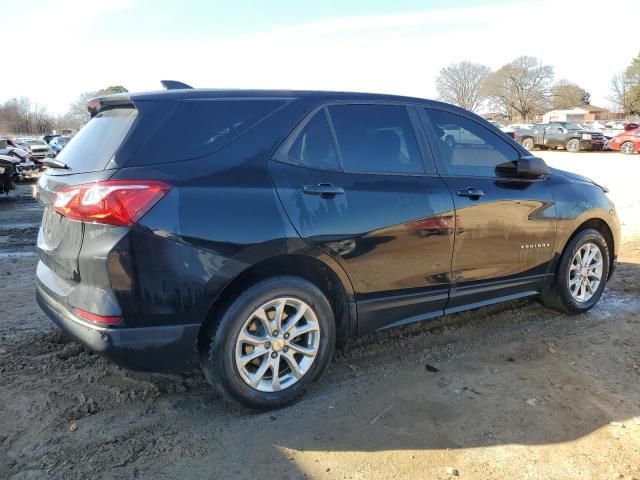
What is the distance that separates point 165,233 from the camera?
2.63 m

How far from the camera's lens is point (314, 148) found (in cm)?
320

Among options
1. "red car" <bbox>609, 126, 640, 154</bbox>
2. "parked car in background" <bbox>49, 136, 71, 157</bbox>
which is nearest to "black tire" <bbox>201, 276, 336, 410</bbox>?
"parked car in background" <bbox>49, 136, 71, 157</bbox>

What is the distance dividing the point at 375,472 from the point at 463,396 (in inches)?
37.5

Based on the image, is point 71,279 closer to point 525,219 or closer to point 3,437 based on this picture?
point 3,437

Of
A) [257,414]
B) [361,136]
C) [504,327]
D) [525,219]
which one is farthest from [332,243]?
[504,327]

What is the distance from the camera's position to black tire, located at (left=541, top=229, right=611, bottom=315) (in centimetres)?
450

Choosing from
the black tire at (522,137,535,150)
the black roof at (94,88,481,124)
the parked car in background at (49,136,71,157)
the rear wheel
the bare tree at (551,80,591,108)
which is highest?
the bare tree at (551,80,591,108)

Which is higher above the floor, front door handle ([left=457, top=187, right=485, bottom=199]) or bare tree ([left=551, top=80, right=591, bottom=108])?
bare tree ([left=551, top=80, right=591, bottom=108])

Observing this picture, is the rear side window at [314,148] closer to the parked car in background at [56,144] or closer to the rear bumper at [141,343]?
the rear bumper at [141,343]

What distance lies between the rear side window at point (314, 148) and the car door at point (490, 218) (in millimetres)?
863

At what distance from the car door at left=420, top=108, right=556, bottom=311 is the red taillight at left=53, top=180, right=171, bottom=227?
2.00 m

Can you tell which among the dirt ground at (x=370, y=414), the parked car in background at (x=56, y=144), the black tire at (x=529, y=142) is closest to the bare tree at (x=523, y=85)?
the black tire at (x=529, y=142)

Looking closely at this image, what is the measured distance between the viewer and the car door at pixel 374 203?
10.1 ft

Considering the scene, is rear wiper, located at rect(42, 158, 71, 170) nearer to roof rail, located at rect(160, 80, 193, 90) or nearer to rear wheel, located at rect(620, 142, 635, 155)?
roof rail, located at rect(160, 80, 193, 90)
